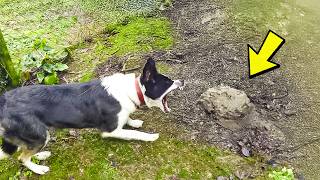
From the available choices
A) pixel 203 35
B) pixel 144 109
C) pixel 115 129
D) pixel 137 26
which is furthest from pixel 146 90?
pixel 137 26

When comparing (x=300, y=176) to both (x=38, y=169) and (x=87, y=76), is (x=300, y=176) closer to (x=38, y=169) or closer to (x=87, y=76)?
(x=38, y=169)

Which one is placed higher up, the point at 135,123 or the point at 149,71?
the point at 149,71

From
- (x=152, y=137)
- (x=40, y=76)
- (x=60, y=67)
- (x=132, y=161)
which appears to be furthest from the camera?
(x=60, y=67)

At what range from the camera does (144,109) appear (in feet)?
17.3

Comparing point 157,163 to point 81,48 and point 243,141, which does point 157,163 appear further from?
point 81,48

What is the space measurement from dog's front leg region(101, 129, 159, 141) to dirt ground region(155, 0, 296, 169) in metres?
0.47

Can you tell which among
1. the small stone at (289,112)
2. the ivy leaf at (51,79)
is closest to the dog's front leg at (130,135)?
the ivy leaf at (51,79)

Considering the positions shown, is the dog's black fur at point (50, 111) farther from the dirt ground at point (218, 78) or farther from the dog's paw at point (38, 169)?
the dirt ground at point (218, 78)

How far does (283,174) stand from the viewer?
422 cm

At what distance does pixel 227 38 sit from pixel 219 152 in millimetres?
2087

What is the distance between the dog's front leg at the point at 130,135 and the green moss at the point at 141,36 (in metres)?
1.78

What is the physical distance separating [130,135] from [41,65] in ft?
6.03

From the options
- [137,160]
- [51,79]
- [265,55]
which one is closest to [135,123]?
[137,160]

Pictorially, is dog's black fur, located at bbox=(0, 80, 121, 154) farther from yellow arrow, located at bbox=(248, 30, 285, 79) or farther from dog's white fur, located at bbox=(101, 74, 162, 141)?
yellow arrow, located at bbox=(248, 30, 285, 79)
